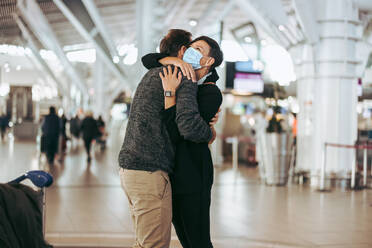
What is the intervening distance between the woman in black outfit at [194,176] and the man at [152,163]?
0.13 feet

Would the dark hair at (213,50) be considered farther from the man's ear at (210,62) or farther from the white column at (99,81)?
the white column at (99,81)

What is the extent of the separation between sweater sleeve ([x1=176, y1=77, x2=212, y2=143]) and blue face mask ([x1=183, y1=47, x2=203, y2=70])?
132 millimetres

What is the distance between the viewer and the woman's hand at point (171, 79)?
2445 millimetres

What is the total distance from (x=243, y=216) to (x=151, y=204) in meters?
4.27

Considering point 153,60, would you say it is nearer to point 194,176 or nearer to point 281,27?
point 194,176

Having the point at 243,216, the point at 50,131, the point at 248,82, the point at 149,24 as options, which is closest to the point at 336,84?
the point at 149,24

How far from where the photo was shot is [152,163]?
8.04 ft

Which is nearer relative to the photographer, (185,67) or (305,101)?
(185,67)

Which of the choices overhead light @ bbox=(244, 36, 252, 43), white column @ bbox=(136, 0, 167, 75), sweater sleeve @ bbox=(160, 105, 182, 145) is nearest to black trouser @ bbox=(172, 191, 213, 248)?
sweater sleeve @ bbox=(160, 105, 182, 145)

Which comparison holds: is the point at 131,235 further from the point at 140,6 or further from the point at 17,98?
the point at 17,98

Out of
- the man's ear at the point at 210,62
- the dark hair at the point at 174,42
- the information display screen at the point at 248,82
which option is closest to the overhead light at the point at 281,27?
the information display screen at the point at 248,82

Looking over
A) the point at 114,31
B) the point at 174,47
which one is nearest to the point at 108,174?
the point at 174,47

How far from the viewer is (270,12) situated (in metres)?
10.4

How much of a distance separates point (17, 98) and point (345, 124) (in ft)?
83.4
